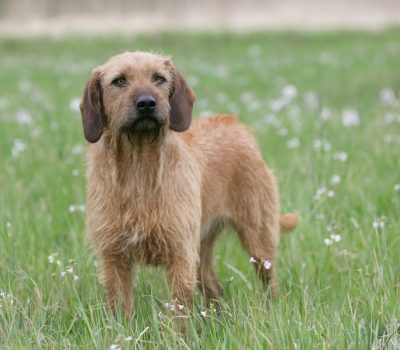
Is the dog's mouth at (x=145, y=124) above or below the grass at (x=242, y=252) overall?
above

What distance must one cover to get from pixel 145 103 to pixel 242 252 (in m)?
1.61

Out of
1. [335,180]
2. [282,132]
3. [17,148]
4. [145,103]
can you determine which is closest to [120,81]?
[145,103]

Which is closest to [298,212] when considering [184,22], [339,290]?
[339,290]

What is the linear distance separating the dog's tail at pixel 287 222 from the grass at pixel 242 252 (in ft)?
0.32

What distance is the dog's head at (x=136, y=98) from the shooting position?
4.07 meters

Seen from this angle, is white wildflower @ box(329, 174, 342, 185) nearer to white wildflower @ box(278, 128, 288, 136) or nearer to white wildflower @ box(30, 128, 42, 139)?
white wildflower @ box(278, 128, 288, 136)

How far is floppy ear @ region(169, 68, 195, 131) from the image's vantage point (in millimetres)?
4320

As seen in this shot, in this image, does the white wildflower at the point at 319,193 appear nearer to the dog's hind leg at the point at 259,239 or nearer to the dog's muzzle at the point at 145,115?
the dog's hind leg at the point at 259,239

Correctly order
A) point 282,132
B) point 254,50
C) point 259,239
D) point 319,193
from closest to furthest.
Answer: point 259,239
point 319,193
point 282,132
point 254,50

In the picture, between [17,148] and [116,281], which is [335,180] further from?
[17,148]

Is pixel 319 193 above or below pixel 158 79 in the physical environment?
below

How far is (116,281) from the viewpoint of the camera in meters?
4.26

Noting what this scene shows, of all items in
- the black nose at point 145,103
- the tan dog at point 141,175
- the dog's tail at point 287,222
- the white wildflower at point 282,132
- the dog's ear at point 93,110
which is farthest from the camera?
the white wildflower at point 282,132

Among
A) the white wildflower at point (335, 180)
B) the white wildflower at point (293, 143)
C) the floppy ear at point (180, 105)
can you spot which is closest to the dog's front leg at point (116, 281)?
the floppy ear at point (180, 105)
